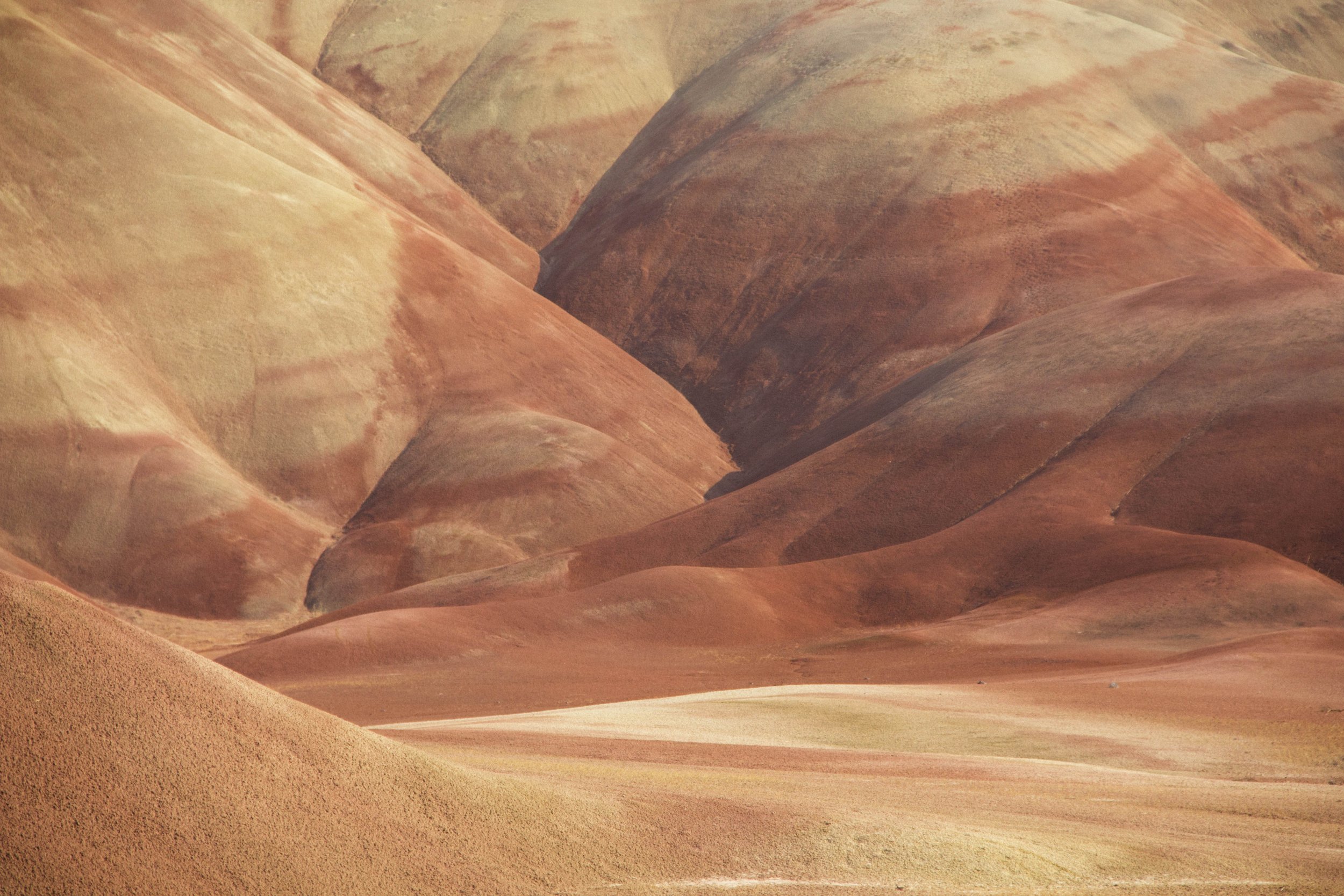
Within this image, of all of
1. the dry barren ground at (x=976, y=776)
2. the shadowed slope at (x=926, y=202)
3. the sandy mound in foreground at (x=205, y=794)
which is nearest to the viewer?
the sandy mound in foreground at (x=205, y=794)

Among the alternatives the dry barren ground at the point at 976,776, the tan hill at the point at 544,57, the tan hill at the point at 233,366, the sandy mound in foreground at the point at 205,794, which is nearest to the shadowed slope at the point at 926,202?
the tan hill at the point at 233,366

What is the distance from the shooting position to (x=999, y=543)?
48625 millimetres

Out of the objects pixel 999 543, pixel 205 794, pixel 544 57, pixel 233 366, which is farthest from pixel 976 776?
pixel 544 57

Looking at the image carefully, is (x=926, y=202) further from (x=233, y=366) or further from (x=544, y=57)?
(x=233, y=366)

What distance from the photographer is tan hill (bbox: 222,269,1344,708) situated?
41062 mm

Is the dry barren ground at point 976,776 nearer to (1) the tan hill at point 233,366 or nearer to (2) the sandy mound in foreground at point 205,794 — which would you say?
(2) the sandy mound in foreground at point 205,794

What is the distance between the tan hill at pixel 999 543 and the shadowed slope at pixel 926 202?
14893 mm

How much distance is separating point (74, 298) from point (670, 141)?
44734 mm

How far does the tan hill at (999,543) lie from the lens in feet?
135

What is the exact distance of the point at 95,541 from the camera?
192ft

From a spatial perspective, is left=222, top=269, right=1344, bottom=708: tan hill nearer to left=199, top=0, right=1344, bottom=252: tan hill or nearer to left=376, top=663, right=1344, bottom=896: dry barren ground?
left=376, top=663, right=1344, bottom=896: dry barren ground

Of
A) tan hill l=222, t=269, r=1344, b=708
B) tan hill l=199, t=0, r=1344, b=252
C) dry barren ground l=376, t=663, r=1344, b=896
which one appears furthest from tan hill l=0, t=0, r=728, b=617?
dry barren ground l=376, t=663, r=1344, b=896

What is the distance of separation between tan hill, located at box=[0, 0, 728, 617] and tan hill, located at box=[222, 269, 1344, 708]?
8.53 metres

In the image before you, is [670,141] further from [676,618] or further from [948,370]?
[676,618]
